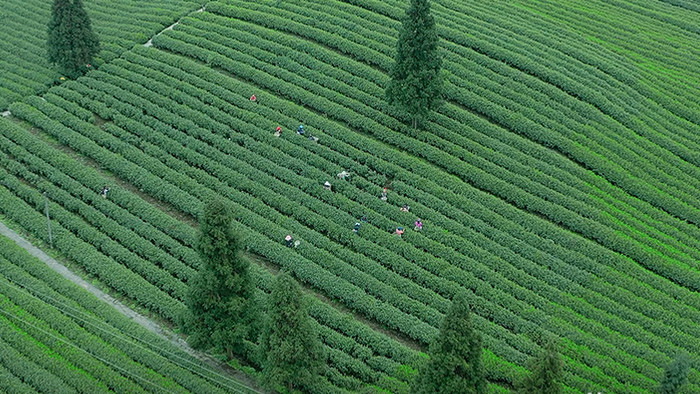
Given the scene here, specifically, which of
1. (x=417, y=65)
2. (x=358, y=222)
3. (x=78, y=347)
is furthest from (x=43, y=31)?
(x=358, y=222)

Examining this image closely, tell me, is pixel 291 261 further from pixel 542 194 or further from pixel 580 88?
pixel 580 88

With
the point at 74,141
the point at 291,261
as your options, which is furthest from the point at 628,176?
the point at 74,141

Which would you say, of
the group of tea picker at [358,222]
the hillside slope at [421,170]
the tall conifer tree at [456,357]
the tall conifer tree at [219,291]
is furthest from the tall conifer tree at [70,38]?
the tall conifer tree at [456,357]

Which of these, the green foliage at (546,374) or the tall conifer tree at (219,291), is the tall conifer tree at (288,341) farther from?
the green foliage at (546,374)

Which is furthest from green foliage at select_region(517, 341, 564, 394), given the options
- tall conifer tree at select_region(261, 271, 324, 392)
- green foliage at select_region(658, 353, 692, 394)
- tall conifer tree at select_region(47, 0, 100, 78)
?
tall conifer tree at select_region(47, 0, 100, 78)

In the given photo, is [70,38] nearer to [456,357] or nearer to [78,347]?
[78,347]
